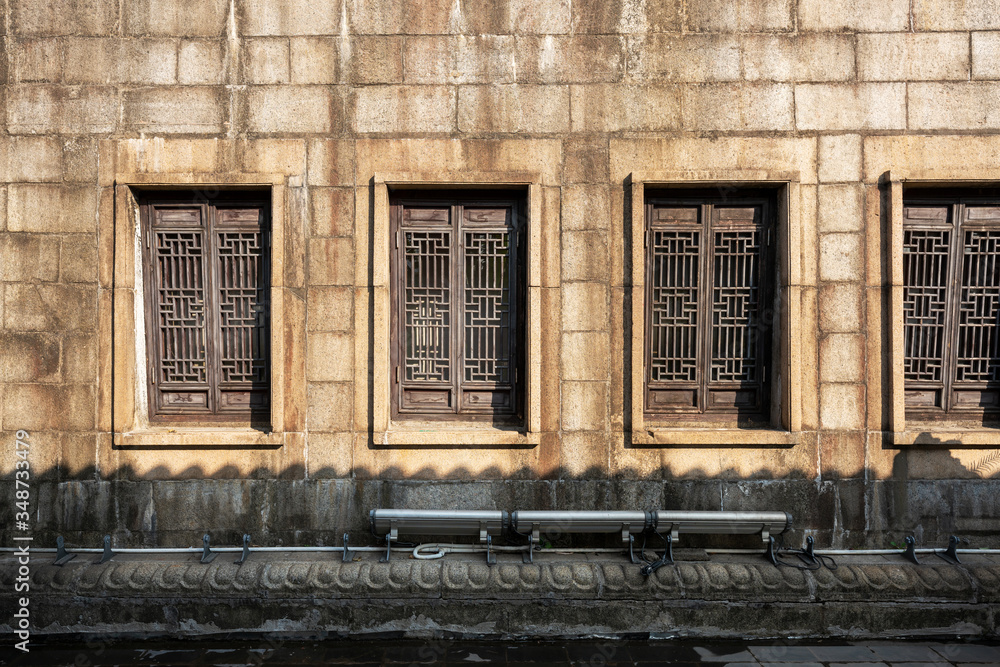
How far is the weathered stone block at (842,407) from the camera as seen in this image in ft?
19.3

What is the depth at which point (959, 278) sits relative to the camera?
597cm

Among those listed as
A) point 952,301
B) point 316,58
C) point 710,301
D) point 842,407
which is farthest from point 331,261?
point 952,301

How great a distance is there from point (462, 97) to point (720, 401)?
4223mm

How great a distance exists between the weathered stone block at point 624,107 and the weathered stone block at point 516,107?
0.54 ft

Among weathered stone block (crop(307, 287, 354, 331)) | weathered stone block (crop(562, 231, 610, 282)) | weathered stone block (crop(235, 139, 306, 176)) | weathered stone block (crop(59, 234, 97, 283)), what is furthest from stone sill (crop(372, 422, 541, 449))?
weathered stone block (crop(59, 234, 97, 283))

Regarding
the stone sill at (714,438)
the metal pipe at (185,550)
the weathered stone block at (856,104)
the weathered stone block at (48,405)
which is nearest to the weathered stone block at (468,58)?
the weathered stone block at (856,104)

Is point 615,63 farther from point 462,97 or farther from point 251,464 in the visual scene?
point 251,464

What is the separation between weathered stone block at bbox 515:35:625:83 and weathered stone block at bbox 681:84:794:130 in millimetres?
802

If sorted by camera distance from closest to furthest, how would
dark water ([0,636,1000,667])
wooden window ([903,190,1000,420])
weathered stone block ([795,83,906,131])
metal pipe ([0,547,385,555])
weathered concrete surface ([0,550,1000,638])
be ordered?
dark water ([0,636,1000,667]) → weathered concrete surface ([0,550,1000,638]) → metal pipe ([0,547,385,555]) → weathered stone block ([795,83,906,131]) → wooden window ([903,190,1000,420])

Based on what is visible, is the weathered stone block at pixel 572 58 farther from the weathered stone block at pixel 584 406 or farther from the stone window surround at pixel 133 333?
the weathered stone block at pixel 584 406

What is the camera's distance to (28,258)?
5.87 metres

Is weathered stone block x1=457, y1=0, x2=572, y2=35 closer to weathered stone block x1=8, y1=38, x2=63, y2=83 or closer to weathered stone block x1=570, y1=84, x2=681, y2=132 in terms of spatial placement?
weathered stone block x1=570, y1=84, x2=681, y2=132

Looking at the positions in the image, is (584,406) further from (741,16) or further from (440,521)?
(741,16)

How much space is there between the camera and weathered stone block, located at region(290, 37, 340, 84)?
585 cm
